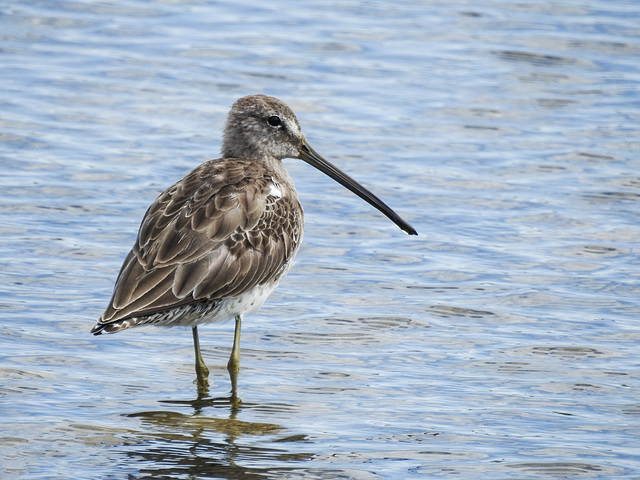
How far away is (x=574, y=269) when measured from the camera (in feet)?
34.0

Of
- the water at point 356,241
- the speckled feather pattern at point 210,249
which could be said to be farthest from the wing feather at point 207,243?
the water at point 356,241

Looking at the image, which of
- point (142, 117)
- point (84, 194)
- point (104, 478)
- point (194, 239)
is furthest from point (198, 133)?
point (104, 478)

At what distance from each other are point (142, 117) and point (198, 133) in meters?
0.80

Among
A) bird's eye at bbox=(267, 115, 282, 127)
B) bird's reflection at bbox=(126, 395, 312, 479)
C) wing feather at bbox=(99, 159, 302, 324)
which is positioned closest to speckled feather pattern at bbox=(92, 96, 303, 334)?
wing feather at bbox=(99, 159, 302, 324)

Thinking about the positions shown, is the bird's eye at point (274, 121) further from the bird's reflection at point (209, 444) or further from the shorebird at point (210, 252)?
the bird's reflection at point (209, 444)

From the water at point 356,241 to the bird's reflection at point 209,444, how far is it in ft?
0.07

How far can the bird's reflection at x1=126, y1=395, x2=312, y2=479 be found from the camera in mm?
6766

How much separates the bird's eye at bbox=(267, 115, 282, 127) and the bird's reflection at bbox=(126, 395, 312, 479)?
2193 millimetres

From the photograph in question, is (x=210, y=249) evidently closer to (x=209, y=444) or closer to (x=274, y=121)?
(x=209, y=444)

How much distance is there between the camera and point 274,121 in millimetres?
9086

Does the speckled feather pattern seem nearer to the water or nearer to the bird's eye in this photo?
the bird's eye

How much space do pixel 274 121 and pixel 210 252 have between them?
164 cm

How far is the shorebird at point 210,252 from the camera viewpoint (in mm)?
7434

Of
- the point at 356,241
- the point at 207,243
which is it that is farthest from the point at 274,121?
the point at 356,241
